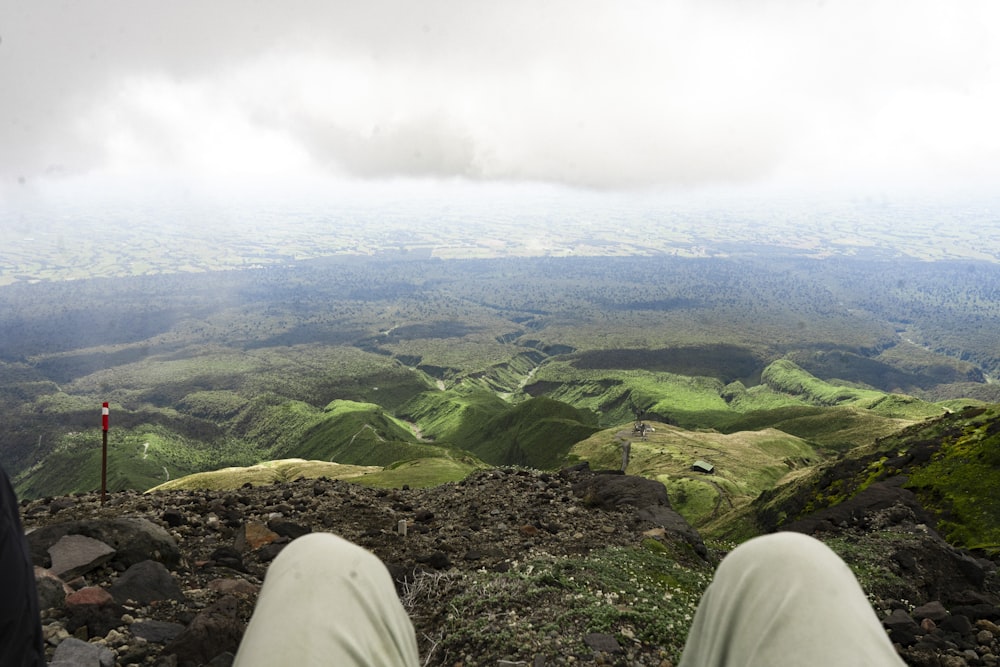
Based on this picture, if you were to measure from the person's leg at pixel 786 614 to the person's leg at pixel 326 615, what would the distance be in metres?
1.66

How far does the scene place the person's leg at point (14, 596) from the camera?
284 centimetres

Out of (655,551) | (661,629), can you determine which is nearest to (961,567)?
(655,551)

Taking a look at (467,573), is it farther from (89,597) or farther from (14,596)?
(14,596)

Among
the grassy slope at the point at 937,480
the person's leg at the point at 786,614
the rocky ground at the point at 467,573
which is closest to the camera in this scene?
the person's leg at the point at 786,614

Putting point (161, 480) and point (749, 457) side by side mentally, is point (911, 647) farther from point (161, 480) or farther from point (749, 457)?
point (161, 480)

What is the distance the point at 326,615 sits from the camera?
8.69 feet

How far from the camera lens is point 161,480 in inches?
5221

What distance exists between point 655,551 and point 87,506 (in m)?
14.7

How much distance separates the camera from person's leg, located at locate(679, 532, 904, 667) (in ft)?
7.84

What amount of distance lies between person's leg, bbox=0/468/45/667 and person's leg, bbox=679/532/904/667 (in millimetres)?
3581

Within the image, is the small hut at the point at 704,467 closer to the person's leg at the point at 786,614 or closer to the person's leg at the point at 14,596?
the person's leg at the point at 786,614

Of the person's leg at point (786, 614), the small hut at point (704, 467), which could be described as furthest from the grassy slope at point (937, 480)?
the small hut at point (704, 467)

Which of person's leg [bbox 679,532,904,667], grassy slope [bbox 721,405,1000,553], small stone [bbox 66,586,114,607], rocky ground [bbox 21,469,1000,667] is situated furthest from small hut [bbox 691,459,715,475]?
person's leg [bbox 679,532,904,667]

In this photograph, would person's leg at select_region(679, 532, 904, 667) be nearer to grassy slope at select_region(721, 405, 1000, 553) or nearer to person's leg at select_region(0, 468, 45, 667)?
person's leg at select_region(0, 468, 45, 667)
